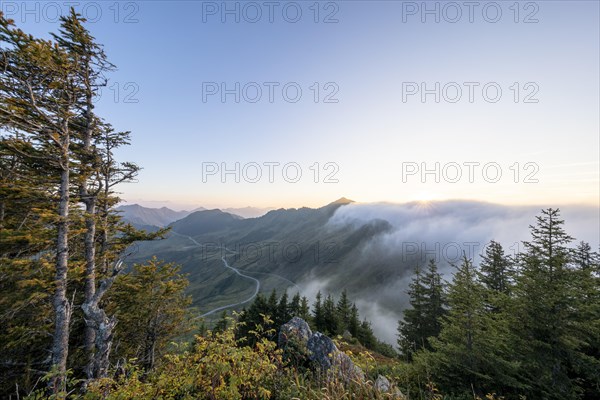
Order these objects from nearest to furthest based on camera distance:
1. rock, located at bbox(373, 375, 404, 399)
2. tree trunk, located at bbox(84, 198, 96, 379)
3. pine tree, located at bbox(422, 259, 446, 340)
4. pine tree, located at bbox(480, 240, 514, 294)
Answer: rock, located at bbox(373, 375, 404, 399), tree trunk, located at bbox(84, 198, 96, 379), pine tree, located at bbox(480, 240, 514, 294), pine tree, located at bbox(422, 259, 446, 340)

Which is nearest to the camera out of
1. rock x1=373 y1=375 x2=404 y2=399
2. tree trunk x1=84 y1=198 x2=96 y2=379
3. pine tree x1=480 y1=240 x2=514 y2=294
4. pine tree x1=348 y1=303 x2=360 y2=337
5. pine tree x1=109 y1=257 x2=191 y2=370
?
rock x1=373 y1=375 x2=404 y2=399

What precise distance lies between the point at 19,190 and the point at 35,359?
8.71 m

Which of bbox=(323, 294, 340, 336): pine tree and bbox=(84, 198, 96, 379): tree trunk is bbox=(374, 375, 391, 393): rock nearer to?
bbox=(84, 198, 96, 379): tree trunk

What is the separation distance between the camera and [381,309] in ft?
488

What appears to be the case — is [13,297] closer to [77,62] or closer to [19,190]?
[19,190]

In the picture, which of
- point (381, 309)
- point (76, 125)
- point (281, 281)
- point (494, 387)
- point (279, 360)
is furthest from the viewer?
point (281, 281)

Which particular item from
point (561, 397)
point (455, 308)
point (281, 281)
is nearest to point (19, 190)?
point (455, 308)

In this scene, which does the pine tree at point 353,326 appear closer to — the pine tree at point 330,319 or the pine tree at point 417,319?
the pine tree at point 330,319

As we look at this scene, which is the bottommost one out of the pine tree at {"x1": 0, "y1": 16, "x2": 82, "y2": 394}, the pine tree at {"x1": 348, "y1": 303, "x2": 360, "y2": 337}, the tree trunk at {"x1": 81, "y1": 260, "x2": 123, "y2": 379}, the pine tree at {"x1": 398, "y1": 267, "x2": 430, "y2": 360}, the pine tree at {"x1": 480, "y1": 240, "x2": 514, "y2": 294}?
the pine tree at {"x1": 348, "y1": 303, "x2": 360, "y2": 337}

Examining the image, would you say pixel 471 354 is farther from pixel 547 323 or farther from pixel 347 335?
pixel 347 335

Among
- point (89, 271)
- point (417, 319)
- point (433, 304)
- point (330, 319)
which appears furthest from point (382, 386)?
point (330, 319)

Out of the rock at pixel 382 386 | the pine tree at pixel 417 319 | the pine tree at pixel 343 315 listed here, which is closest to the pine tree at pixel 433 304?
the pine tree at pixel 417 319

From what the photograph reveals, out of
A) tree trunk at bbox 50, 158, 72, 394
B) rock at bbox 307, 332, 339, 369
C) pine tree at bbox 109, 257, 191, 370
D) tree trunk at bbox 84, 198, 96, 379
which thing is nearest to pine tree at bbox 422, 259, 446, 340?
rock at bbox 307, 332, 339, 369

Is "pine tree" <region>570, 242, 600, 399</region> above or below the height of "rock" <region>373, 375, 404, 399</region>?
below
